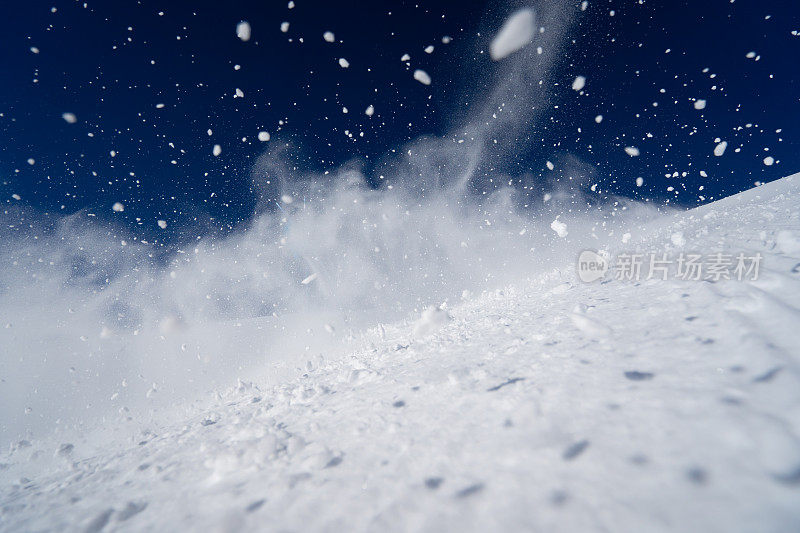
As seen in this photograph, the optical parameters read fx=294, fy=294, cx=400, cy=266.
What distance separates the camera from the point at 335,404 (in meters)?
3.33

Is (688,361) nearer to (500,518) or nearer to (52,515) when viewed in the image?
(500,518)

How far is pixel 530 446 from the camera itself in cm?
169

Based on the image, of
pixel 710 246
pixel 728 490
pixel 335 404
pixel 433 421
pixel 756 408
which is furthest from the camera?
pixel 710 246

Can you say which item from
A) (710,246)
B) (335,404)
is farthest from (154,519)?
(710,246)

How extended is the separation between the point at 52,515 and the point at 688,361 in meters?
4.99
